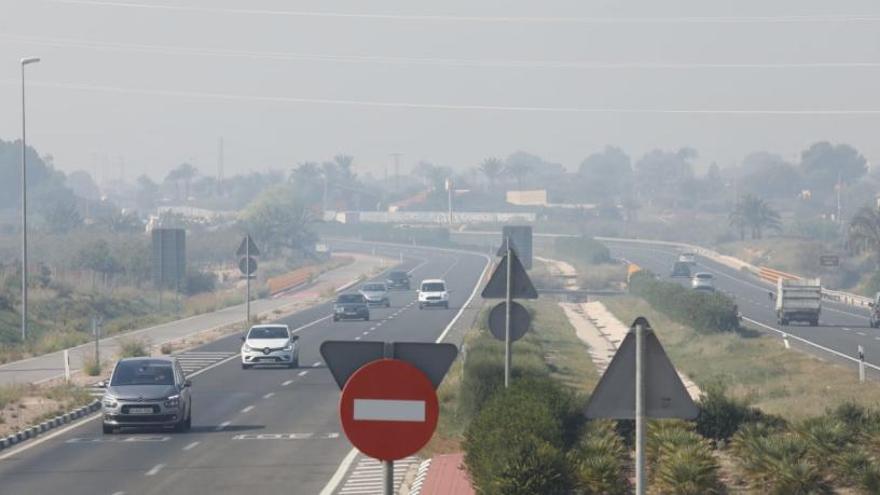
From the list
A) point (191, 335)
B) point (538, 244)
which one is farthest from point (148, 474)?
point (538, 244)

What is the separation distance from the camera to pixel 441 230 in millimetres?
179500

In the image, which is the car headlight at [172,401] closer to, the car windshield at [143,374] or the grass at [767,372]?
the car windshield at [143,374]

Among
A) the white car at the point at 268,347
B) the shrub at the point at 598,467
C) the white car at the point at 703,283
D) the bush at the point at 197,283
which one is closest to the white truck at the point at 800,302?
the white car at the point at 703,283

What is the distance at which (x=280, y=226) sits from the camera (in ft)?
453

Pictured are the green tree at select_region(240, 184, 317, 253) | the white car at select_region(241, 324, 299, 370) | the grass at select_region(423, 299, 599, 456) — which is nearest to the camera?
the grass at select_region(423, 299, 599, 456)

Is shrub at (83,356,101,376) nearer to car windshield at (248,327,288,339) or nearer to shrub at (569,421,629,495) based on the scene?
car windshield at (248,327,288,339)

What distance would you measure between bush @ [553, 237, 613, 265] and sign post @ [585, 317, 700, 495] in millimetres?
119844

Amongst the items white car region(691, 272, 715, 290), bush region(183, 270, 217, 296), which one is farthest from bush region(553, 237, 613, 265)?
bush region(183, 270, 217, 296)

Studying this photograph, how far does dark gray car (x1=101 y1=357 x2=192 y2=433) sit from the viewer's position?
94.6ft

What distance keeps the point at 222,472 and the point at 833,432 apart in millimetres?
9556

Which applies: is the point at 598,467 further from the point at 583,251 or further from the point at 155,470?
the point at 583,251

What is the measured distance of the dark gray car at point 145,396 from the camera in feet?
94.6

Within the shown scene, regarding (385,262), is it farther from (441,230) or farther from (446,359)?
(446,359)

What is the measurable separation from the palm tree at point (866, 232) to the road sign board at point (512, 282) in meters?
95.9
